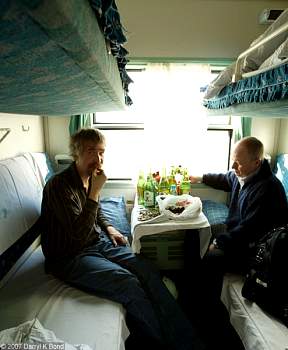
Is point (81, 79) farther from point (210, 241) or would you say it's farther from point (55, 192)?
point (210, 241)

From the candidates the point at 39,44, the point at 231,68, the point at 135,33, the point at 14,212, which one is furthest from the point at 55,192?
the point at 135,33

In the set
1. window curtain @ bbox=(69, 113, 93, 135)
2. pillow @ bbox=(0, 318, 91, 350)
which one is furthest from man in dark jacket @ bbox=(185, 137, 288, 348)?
window curtain @ bbox=(69, 113, 93, 135)

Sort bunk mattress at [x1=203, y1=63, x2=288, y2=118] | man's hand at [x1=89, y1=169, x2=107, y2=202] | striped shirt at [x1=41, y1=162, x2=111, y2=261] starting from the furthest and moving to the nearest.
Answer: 1. man's hand at [x1=89, y1=169, x2=107, y2=202]
2. striped shirt at [x1=41, y1=162, x2=111, y2=261]
3. bunk mattress at [x1=203, y1=63, x2=288, y2=118]

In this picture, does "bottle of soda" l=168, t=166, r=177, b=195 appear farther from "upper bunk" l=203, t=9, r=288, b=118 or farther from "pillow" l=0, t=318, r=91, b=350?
"pillow" l=0, t=318, r=91, b=350

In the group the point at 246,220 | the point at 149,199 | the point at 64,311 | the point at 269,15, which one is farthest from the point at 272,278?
the point at 269,15

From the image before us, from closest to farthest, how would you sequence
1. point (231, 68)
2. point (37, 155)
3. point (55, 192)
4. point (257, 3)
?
point (55, 192) < point (231, 68) < point (37, 155) < point (257, 3)

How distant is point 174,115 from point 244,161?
1022mm

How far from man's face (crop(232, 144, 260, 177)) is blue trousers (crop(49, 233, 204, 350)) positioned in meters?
0.89

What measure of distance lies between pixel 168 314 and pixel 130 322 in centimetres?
20

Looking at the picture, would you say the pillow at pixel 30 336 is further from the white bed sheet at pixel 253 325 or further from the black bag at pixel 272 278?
the black bag at pixel 272 278

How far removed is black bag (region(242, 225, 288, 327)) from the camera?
3.80ft

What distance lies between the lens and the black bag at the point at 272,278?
1157mm

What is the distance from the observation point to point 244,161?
1.71 m

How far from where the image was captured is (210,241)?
1855 millimetres
